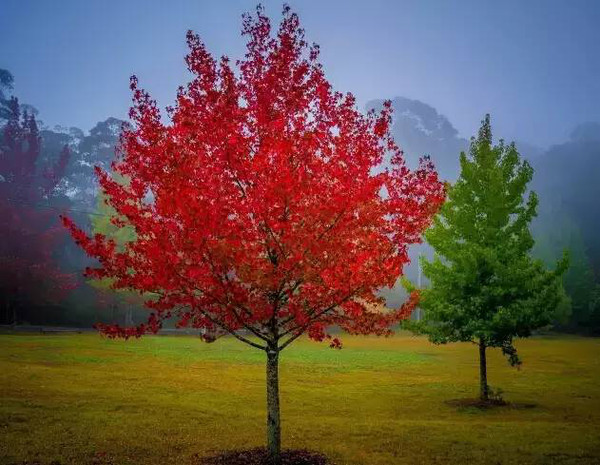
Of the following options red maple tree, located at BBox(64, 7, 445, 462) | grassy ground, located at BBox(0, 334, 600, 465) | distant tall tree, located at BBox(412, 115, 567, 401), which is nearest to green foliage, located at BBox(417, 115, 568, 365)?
distant tall tree, located at BBox(412, 115, 567, 401)

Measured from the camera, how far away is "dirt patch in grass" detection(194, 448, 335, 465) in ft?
32.5

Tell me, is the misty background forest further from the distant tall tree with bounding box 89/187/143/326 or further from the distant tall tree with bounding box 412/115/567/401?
the distant tall tree with bounding box 412/115/567/401

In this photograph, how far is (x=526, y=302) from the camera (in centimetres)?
1742

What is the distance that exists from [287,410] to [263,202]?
398 inches

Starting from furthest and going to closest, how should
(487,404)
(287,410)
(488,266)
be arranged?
(487,404) < (488,266) < (287,410)

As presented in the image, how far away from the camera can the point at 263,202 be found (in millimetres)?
8438

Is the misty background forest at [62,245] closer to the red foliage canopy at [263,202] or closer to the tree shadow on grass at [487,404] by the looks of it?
the tree shadow on grass at [487,404]

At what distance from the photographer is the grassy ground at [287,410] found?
11.1m

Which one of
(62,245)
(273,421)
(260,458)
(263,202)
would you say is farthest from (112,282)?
(263,202)

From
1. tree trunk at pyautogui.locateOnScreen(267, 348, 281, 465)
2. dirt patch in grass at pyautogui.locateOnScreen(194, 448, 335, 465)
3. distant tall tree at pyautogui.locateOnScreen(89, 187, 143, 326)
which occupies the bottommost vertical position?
dirt patch in grass at pyautogui.locateOnScreen(194, 448, 335, 465)

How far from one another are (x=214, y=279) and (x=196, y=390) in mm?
11789

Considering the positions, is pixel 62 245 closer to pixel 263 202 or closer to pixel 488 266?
pixel 488 266

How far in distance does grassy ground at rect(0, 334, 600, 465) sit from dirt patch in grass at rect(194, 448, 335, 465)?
16.4 inches

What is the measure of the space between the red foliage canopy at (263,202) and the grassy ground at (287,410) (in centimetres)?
353
